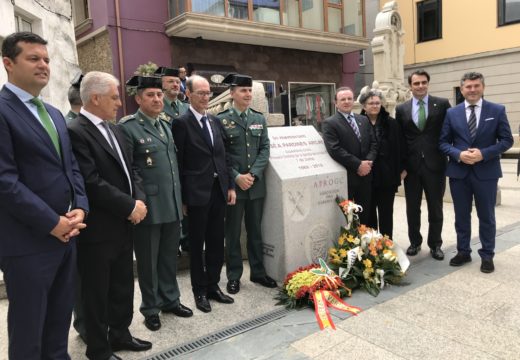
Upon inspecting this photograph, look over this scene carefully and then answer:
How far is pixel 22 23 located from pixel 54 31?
0.87m

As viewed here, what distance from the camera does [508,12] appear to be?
633 inches

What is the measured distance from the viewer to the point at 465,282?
3.90m

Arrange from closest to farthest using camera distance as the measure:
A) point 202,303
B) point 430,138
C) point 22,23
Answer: point 202,303, point 430,138, point 22,23

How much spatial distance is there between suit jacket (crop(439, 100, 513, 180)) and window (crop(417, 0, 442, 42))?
1588 cm

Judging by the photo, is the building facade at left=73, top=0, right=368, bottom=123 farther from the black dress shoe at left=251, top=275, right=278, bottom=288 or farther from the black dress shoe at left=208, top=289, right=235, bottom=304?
the black dress shoe at left=208, top=289, right=235, bottom=304

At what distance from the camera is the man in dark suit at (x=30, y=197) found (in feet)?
6.75

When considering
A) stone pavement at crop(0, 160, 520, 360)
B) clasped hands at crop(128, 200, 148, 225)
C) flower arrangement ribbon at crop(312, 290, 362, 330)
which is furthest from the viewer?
flower arrangement ribbon at crop(312, 290, 362, 330)

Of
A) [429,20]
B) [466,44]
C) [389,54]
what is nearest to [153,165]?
[389,54]

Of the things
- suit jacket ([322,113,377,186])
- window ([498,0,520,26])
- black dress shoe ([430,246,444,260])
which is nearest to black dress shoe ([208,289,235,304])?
suit jacket ([322,113,377,186])

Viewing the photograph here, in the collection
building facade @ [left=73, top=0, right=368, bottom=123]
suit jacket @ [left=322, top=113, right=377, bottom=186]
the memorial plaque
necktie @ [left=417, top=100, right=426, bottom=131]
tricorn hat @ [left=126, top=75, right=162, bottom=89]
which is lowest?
the memorial plaque

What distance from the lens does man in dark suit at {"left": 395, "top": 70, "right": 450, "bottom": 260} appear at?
4574mm

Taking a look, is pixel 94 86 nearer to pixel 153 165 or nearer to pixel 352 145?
pixel 153 165

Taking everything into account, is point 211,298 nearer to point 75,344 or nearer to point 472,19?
point 75,344

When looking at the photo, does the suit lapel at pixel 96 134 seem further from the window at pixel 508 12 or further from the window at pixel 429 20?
the window at pixel 429 20
